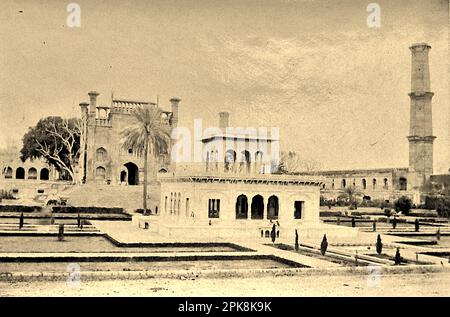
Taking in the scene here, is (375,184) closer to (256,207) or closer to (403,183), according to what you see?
(403,183)

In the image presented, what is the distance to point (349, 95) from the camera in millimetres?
29062

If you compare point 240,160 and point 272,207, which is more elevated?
point 240,160

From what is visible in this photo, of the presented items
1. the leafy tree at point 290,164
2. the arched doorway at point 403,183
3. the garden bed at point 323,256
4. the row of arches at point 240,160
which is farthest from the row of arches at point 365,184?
the garden bed at point 323,256

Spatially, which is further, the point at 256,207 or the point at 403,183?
the point at 403,183

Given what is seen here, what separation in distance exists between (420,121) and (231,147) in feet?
118

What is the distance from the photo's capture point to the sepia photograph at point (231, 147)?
17.0 meters

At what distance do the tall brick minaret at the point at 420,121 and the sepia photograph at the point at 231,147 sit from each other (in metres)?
16.2

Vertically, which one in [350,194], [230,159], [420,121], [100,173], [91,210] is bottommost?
[91,210]

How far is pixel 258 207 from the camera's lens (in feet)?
112

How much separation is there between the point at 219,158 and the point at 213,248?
1354 cm

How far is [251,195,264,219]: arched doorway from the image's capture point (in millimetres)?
33906

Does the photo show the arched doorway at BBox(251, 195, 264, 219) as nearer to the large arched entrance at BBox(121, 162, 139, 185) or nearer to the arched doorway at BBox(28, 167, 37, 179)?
the large arched entrance at BBox(121, 162, 139, 185)

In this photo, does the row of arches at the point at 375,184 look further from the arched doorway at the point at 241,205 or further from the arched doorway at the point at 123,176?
the arched doorway at the point at 241,205

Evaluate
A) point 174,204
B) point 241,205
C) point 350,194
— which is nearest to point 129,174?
point 350,194
